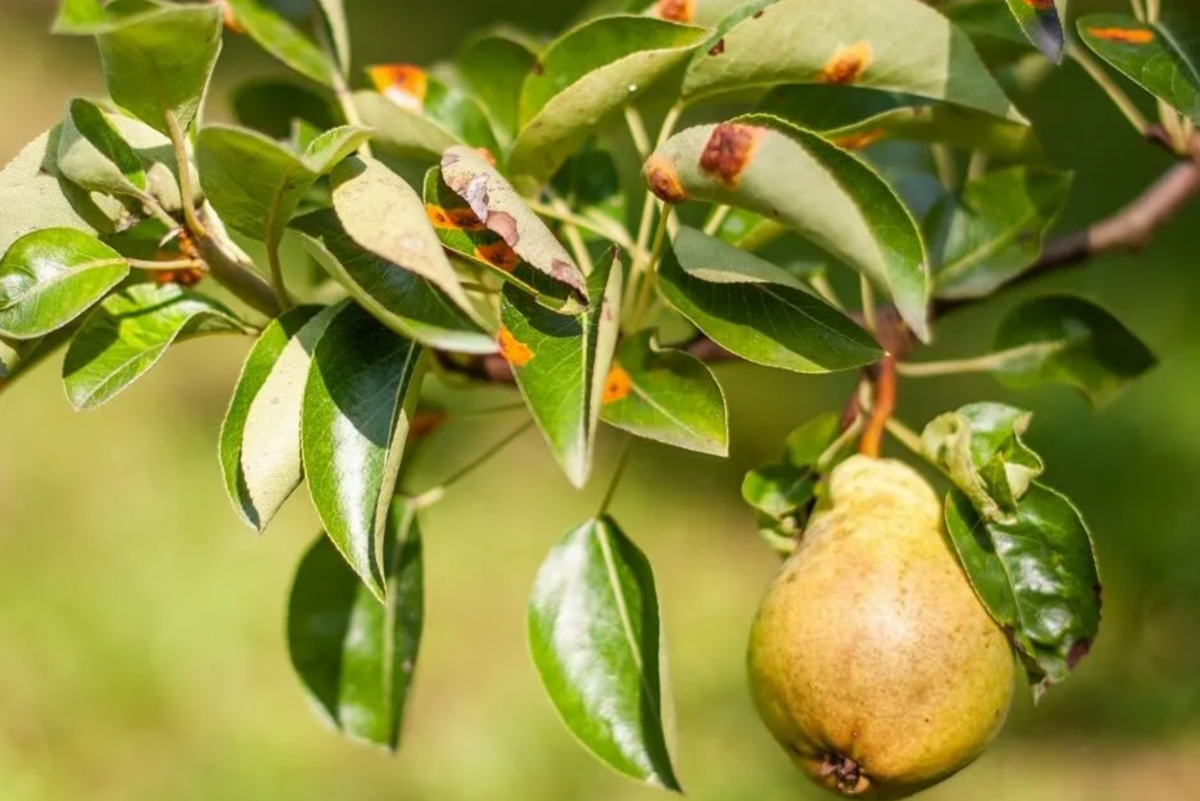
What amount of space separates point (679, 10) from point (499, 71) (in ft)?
0.77

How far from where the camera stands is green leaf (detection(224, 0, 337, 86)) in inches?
41.8

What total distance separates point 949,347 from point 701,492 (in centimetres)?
64

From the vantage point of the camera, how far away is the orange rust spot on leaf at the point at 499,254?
724mm

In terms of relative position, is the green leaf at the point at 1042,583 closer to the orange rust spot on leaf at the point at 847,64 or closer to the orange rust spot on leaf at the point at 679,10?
the orange rust spot on leaf at the point at 847,64

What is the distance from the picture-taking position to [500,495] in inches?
113

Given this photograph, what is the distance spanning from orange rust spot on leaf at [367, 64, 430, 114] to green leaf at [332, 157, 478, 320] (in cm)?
36

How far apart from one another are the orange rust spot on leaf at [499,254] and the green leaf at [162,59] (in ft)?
0.53

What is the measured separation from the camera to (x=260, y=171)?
0.70 m

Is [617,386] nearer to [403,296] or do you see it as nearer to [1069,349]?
[403,296]

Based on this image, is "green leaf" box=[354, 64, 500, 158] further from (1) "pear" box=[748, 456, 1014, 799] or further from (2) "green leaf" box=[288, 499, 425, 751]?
(1) "pear" box=[748, 456, 1014, 799]

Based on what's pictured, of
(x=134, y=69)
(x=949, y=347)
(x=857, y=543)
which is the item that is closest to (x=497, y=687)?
(x=949, y=347)

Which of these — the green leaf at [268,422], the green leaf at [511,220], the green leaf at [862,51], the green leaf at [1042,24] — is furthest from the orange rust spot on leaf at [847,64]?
the green leaf at [268,422]

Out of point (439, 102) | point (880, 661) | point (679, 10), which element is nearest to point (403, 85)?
point (439, 102)

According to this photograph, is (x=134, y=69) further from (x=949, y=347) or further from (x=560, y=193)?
(x=949, y=347)
